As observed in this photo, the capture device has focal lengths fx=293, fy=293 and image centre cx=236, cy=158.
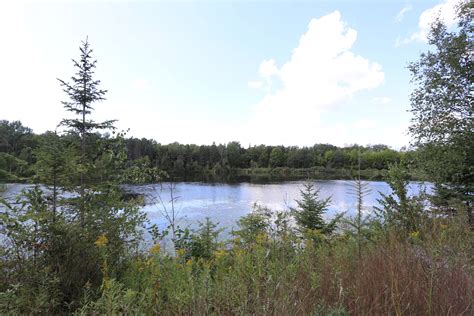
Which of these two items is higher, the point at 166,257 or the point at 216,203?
the point at 166,257

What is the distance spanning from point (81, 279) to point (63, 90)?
13.3 ft

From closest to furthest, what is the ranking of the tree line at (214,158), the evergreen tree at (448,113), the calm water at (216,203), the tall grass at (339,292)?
the tall grass at (339,292) → the tree line at (214,158) → the calm water at (216,203) → the evergreen tree at (448,113)

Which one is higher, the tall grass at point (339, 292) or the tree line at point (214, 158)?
the tree line at point (214, 158)

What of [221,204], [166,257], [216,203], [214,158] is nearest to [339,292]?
[166,257]

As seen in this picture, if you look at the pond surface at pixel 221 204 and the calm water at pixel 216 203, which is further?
the pond surface at pixel 221 204

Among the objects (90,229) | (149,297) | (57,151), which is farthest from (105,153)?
(149,297)

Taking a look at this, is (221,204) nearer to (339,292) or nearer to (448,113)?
(448,113)

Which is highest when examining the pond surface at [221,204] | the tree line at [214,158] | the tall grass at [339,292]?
the tree line at [214,158]

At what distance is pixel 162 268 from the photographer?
2.93 metres

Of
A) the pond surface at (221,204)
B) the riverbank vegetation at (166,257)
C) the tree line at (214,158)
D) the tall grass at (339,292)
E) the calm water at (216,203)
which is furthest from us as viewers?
the pond surface at (221,204)

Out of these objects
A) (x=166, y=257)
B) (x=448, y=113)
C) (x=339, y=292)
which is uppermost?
(x=448, y=113)

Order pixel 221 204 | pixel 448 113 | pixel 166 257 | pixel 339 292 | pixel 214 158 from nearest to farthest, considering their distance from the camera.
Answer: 1. pixel 339 292
2. pixel 166 257
3. pixel 448 113
4. pixel 221 204
5. pixel 214 158

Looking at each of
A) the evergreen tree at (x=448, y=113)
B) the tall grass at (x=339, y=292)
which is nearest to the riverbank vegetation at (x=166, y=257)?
the tall grass at (x=339, y=292)

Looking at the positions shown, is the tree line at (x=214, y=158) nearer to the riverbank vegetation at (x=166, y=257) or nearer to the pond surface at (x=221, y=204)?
the riverbank vegetation at (x=166, y=257)
